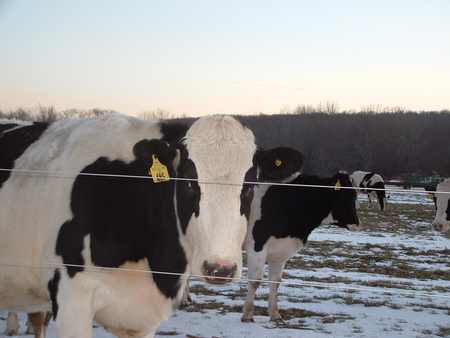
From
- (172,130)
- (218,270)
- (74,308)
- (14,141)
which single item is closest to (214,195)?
(218,270)

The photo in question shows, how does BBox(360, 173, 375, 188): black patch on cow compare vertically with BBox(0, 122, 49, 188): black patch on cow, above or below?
below

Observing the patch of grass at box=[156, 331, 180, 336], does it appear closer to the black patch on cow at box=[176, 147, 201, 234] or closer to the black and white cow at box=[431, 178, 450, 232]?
the black patch on cow at box=[176, 147, 201, 234]

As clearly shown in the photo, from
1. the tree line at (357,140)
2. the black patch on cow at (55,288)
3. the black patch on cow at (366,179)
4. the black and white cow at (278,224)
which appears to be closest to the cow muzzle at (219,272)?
the black patch on cow at (55,288)

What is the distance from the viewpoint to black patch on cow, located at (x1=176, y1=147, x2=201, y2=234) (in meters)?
2.64

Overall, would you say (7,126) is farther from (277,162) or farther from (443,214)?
(443,214)

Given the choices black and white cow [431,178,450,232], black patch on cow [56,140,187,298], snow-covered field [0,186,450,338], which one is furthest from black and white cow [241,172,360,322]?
black and white cow [431,178,450,232]

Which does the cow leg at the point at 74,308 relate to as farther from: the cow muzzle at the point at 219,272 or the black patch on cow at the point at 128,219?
the cow muzzle at the point at 219,272

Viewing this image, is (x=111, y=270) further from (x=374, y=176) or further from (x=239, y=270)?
(x=374, y=176)

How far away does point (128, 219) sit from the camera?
291cm

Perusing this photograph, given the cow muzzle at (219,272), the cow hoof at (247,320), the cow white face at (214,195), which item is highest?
the cow white face at (214,195)

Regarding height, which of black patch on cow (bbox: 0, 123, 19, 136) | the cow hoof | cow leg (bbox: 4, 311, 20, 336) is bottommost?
the cow hoof

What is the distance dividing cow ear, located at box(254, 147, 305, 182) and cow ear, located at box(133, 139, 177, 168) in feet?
1.98

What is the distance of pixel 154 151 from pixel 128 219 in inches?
19.7

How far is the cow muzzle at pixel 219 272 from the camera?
2.36 metres
